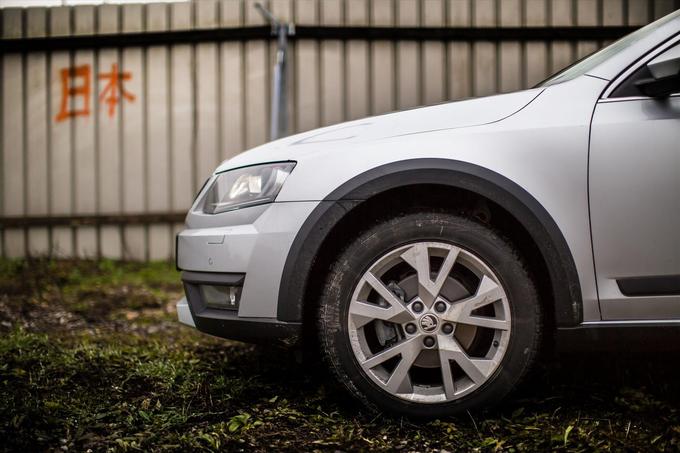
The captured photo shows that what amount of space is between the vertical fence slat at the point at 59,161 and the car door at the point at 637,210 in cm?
493

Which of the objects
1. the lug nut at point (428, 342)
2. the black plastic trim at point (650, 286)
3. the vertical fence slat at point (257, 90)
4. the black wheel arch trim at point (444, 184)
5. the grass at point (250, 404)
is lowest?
the grass at point (250, 404)

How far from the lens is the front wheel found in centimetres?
172

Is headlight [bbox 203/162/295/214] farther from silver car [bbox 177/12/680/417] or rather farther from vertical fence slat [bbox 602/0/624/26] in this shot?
vertical fence slat [bbox 602/0/624/26]

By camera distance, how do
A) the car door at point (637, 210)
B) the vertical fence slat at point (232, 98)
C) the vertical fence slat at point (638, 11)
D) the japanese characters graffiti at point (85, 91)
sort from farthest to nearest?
1. the japanese characters graffiti at point (85, 91)
2. the vertical fence slat at point (232, 98)
3. the vertical fence slat at point (638, 11)
4. the car door at point (637, 210)

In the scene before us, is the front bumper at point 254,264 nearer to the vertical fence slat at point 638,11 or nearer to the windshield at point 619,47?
the windshield at point 619,47

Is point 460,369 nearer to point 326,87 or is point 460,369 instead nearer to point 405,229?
point 405,229

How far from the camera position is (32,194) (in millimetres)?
5371

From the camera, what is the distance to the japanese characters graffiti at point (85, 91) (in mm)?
5352

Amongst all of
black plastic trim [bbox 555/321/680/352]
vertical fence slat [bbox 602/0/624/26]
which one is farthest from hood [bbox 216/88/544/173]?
vertical fence slat [bbox 602/0/624/26]

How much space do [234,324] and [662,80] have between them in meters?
1.72

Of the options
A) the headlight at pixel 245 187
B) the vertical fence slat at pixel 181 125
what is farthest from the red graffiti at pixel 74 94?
the headlight at pixel 245 187

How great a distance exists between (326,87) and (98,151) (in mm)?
2554

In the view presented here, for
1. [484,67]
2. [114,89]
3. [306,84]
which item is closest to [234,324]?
[306,84]

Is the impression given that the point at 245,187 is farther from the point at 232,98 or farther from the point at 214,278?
the point at 232,98
